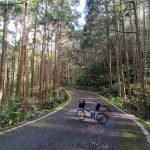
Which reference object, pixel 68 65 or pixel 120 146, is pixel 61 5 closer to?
pixel 120 146

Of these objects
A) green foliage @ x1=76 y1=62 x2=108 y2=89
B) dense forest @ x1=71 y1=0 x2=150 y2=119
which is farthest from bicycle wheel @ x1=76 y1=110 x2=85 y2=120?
green foliage @ x1=76 y1=62 x2=108 y2=89

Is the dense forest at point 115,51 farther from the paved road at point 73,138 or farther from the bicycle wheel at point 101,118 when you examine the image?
the paved road at point 73,138

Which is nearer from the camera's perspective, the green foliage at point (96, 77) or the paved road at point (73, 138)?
the paved road at point (73, 138)

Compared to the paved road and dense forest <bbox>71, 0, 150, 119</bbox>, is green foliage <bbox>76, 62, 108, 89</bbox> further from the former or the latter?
the paved road

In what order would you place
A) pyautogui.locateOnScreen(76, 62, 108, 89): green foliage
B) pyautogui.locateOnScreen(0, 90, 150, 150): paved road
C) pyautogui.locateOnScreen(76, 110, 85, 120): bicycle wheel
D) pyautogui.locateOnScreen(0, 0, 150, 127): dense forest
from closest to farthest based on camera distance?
pyautogui.locateOnScreen(0, 90, 150, 150): paved road
pyautogui.locateOnScreen(76, 110, 85, 120): bicycle wheel
pyautogui.locateOnScreen(0, 0, 150, 127): dense forest
pyautogui.locateOnScreen(76, 62, 108, 89): green foliage

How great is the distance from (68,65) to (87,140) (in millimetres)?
66964

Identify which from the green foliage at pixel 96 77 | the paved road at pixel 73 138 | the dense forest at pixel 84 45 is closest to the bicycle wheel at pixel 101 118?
the paved road at pixel 73 138

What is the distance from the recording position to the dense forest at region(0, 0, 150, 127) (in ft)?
81.4

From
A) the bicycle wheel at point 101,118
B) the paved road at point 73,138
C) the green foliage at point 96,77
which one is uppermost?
the green foliage at point 96,77

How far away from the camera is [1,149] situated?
8.08 m

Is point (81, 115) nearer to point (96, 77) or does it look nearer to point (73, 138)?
point (73, 138)

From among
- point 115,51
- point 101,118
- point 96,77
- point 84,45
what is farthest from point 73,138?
point 96,77

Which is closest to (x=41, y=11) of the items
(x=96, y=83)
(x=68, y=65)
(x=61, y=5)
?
(x=61, y=5)

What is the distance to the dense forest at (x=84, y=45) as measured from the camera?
81.4ft
